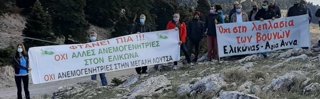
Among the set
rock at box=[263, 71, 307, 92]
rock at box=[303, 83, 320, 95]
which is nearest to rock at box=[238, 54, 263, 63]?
rock at box=[263, 71, 307, 92]

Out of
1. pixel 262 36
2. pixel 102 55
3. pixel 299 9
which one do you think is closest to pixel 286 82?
pixel 102 55

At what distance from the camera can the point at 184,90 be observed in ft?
38.3

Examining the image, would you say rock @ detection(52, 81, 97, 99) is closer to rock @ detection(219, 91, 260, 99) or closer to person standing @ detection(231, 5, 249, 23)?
person standing @ detection(231, 5, 249, 23)

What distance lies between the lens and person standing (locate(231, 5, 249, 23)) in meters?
17.9

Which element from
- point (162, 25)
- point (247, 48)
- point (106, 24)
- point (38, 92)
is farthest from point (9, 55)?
point (162, 25)

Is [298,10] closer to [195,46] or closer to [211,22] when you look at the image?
[211,22]

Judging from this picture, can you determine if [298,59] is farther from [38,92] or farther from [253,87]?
[38,92]

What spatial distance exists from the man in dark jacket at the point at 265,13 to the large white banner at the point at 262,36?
22 cm

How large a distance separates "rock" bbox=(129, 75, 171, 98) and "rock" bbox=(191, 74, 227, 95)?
100 centimetres

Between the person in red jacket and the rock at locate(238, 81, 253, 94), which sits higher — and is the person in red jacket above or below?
above

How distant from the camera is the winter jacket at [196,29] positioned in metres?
18.1

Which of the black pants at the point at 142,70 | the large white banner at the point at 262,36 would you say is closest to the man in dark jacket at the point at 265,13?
the large white banner at the point at 262,36

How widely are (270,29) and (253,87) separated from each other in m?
7.53

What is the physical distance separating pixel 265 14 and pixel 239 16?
2.51 ft
